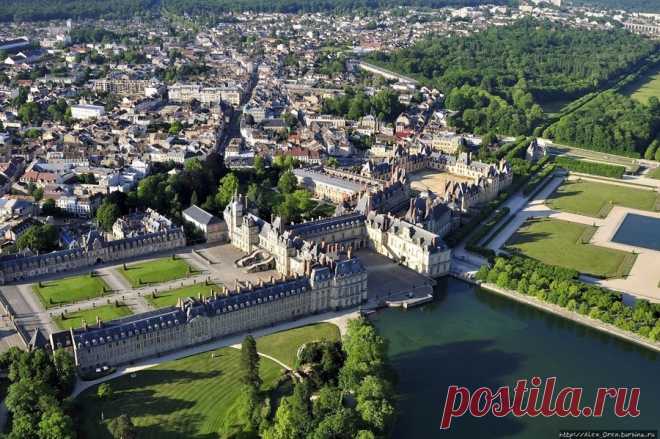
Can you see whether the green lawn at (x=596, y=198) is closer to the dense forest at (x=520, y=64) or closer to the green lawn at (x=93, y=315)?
the green lawn at (x=93, y=315)

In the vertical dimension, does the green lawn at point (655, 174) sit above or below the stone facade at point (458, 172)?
below

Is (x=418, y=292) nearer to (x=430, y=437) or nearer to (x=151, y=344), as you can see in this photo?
(x=430, y=437)

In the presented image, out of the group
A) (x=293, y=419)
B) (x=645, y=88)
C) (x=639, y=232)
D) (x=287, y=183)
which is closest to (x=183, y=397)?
(x=293, y=419)

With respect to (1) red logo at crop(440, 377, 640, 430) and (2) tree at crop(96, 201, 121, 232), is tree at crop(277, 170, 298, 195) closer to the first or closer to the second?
(2) tree at crop(96, 201, 121, 232)

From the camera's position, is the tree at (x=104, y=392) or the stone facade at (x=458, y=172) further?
the stone facade at (x=458, y=172)

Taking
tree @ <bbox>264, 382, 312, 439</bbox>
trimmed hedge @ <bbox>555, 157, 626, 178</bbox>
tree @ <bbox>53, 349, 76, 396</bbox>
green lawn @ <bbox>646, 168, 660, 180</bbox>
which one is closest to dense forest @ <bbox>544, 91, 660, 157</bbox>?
green lawn @ <bbox>646, 168, 660, 180</bbox>

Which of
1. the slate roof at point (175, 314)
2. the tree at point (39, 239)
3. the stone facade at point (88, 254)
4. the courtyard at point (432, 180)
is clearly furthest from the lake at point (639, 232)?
the tree at point (39, 239)
